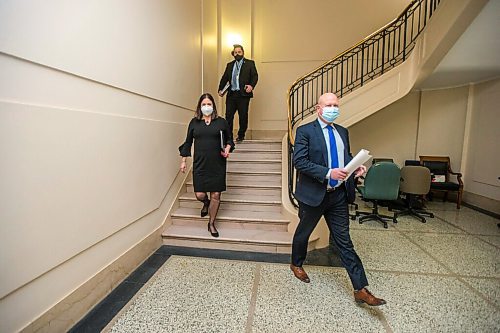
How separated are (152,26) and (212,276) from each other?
2637 mm

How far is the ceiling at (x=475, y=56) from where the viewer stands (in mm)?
2896

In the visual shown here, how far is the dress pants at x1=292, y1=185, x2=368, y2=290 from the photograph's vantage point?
2004 mm

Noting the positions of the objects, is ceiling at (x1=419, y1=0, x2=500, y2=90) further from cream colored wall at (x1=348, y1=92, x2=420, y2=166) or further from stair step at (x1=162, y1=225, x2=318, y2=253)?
stair step at (x1=162, y1=225, x2=318, y2=253)

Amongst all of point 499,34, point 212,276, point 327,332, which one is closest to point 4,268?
point 212,276

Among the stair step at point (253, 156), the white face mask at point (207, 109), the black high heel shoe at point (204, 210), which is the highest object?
the white face mask at point (207, 109)

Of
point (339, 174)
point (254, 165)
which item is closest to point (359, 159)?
point (339, 174)

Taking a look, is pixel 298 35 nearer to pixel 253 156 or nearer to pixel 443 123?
pixel 253 156

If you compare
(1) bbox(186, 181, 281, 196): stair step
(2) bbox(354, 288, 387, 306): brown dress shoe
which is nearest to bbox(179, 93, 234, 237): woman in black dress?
(1) bbox(186, 181, 281, 196): stair step

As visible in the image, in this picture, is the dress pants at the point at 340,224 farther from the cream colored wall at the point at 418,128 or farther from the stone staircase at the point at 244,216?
the cream colored wall at the point at 418,128

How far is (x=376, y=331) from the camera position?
1797 mm

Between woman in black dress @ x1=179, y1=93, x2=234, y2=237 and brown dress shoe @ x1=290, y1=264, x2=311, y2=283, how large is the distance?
3.86 feet

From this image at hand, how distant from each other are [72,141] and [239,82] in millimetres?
3387

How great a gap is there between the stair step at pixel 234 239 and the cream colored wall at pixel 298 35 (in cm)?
361

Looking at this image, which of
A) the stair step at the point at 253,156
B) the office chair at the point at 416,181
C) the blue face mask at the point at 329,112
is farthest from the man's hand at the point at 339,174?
the office chair at the point at 416,181
